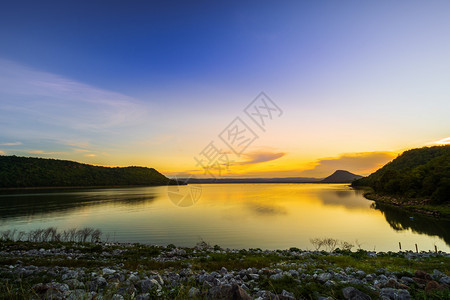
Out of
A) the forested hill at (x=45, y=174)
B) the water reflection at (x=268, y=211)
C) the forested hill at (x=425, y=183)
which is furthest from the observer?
the forested hill at (x=45, y=174)

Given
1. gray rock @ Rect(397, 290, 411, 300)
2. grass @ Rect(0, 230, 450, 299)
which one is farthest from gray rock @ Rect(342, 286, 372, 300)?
gray rock @ Rect(397, 290, 411, 300)

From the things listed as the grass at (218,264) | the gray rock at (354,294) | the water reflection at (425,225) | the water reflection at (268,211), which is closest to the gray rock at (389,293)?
the grass at (218,264)

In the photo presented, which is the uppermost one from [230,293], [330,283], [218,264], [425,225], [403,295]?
[230,293]

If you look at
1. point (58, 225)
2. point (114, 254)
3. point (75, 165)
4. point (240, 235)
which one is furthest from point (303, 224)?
point (75, 165)

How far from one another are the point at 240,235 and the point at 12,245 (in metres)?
24.9

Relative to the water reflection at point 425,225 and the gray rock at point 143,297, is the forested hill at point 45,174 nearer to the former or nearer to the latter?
the gray rock at point 143,297

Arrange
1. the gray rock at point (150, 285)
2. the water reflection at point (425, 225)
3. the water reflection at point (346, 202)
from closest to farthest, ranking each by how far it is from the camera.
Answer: the gray rock at point (150, 285), the water reflection at point (425, 225), the water reflection at point (346, 202)

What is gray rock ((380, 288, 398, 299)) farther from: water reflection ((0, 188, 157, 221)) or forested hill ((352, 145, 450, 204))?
forested hill ((352, 145, 450, 204))

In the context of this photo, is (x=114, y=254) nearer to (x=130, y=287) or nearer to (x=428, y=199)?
(x=130, y=287)

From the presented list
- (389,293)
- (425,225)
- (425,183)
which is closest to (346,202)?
(425,183)

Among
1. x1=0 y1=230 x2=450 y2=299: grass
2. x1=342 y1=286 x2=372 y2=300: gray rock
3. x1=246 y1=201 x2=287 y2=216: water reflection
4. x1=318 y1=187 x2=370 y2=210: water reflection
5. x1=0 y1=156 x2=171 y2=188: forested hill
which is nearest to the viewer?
x1=342 y1=286 x2=372 y2=300: gray rock

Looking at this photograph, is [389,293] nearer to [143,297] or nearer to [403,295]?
[403,295]

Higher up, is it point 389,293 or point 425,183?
point 389,293

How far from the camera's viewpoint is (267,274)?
30.8 feet
